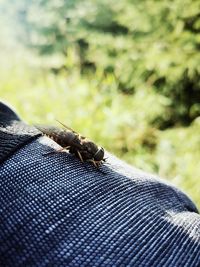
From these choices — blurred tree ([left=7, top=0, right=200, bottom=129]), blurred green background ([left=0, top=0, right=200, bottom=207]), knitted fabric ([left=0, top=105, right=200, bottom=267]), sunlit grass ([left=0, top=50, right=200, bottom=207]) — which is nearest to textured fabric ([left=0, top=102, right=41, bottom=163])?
knitted fabric ([left=0, top=105, right=200, bottom=267])

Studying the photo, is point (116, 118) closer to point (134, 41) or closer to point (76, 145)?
point (134, 41)

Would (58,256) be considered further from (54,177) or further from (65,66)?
(65,66)

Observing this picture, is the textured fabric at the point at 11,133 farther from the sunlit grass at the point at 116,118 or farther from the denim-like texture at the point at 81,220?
the sunlit grass at the point at 116,118

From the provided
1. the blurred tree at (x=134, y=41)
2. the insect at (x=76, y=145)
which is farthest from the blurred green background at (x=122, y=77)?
the insect at (x=76, y=145)

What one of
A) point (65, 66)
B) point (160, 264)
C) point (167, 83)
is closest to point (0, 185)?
point (160, 264)

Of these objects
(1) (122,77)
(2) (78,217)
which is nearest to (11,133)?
(2) (78,217)
